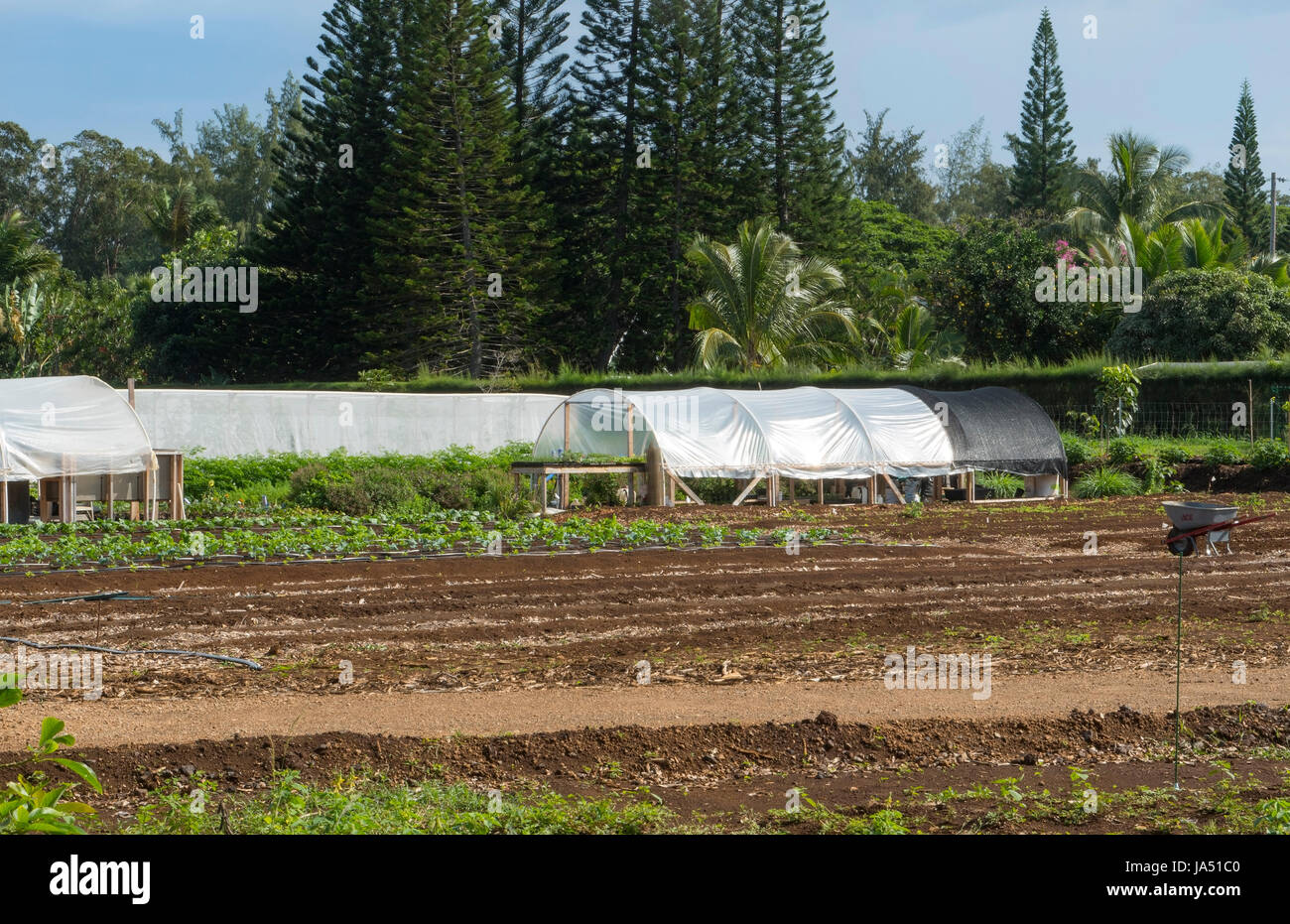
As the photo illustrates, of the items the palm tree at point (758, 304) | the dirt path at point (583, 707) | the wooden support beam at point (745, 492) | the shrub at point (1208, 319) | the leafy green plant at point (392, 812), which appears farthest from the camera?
the palm tree at point (758, 304)

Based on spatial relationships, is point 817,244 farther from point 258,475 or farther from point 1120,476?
point 258,475

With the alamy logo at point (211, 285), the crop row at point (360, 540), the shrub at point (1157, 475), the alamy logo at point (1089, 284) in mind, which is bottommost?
the crop row at point (360, 540)

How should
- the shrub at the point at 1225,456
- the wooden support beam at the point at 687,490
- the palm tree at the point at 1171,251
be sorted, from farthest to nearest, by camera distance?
the palm tree at the point at 1171,251 < the shrub at the point at 1225,456 < the wooden support beam at the point at 687,490

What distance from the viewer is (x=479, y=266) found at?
3547 cm

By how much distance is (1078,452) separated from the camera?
2328 centimetres

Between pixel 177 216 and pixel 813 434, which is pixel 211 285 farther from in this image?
pixel 813 434

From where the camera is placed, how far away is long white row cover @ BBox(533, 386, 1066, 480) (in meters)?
20.7

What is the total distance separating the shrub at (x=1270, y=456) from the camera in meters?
22.0

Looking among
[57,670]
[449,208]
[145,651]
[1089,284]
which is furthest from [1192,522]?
[449,208]

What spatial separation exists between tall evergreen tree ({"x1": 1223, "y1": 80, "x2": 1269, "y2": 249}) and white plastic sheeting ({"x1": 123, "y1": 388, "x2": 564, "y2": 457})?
33419 mm

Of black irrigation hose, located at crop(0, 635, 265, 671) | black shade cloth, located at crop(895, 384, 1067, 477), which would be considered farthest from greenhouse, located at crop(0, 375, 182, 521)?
black shade cloth, located at crop(895, 384, 1067, 477)

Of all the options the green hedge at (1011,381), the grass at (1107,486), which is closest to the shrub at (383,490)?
the green hedge at (1011,381)

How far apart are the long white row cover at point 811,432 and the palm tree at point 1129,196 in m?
18.0
